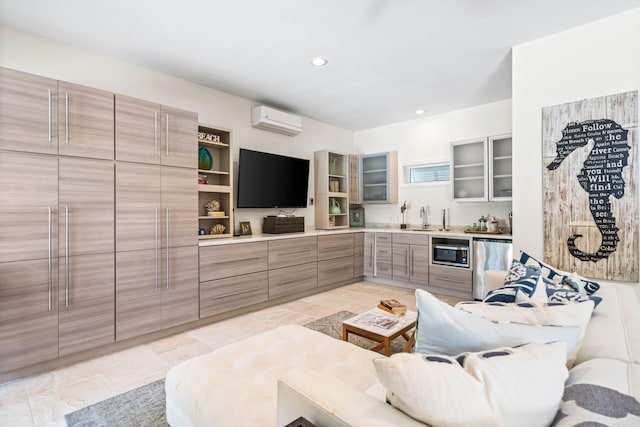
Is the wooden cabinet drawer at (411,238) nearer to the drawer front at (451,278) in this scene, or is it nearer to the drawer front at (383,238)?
the drawer front at (383,238)

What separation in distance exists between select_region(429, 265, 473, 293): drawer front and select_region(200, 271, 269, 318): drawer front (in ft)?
7.54

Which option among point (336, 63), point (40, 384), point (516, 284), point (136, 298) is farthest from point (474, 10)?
point (40, 384)

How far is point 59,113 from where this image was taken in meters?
2.38

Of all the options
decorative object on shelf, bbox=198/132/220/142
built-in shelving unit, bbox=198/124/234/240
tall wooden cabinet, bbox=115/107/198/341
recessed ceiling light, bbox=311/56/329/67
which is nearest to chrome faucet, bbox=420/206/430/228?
recessed ceiling light, bbox=311/56/329/67

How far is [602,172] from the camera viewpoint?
2.48m

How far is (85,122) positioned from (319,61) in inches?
83.3

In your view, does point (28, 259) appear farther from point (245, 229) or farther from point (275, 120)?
point (275, 120)

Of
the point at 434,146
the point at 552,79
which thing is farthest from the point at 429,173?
the point at 552,79

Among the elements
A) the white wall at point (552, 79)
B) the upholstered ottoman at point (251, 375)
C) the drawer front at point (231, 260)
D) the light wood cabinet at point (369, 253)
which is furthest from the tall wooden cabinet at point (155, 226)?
the white wall at point (552, 79)

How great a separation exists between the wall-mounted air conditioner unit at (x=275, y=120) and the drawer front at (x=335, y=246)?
1.61 m

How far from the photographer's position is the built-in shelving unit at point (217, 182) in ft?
12.0

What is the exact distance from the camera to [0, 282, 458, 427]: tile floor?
1.89 meters

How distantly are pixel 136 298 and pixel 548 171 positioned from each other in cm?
369

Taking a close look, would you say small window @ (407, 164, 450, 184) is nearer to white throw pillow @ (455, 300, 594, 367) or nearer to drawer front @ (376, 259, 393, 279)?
drawer front @ (376, 259, 393, 279)
